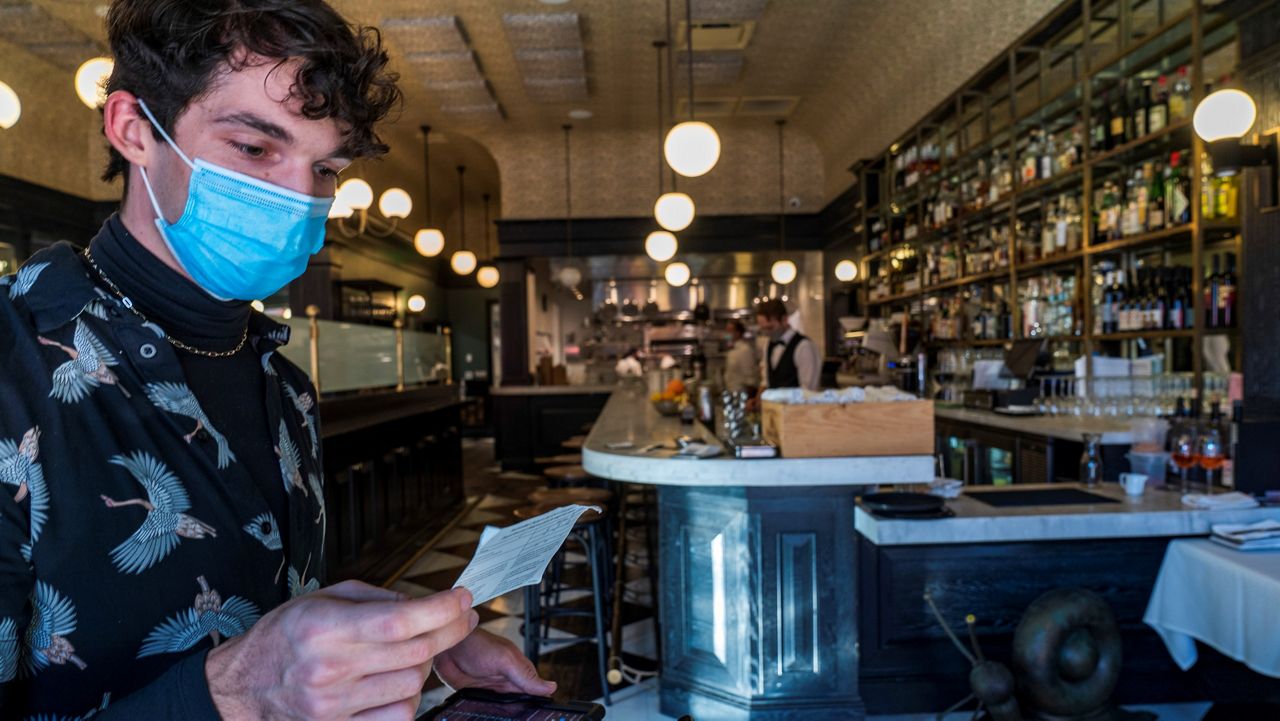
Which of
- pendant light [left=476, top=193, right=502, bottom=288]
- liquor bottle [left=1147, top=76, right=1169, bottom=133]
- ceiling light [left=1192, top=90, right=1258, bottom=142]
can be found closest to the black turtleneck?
ceiling light [left=1192, top=90, right=1258, bottom=142]

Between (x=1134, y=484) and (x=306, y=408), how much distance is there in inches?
121

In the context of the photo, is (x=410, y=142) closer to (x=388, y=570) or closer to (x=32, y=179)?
(x=32, y=179)

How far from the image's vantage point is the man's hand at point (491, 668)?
951 mm

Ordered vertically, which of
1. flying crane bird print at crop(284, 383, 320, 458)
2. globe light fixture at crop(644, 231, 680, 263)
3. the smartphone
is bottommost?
the smartphone

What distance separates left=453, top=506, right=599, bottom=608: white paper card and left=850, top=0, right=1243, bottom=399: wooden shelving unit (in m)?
3.95

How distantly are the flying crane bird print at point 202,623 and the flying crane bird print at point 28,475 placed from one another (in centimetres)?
16

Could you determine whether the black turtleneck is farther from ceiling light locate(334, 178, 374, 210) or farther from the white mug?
ceiling light locate(334, 178, 374, 210)

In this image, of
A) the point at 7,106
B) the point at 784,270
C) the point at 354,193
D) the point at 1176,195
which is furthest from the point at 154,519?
the point at 784,270

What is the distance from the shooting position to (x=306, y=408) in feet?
4.09

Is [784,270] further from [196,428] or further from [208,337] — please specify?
[196,428]

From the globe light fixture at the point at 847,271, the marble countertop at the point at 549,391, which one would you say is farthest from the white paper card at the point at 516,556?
the marble countertop at the point at 549,391

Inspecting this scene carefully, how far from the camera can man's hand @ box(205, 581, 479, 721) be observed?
63 cm

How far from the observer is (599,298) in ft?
44.9

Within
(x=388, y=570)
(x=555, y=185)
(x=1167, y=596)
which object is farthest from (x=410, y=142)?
(x=1167, y=596)
